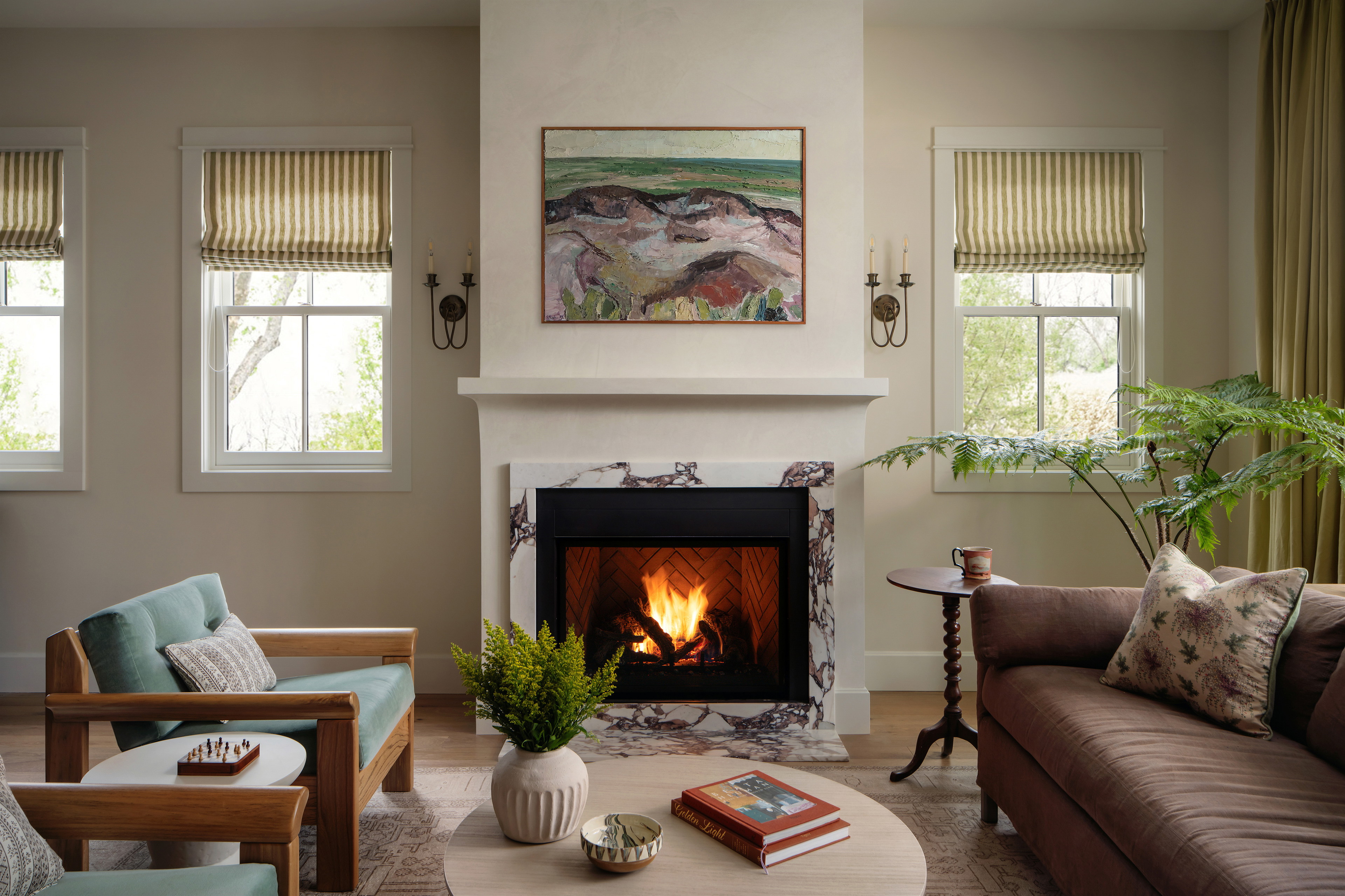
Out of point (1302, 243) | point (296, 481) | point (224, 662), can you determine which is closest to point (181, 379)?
point (296, 481)

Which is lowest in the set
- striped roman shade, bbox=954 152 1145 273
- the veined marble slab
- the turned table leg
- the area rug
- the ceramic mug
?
the area rug

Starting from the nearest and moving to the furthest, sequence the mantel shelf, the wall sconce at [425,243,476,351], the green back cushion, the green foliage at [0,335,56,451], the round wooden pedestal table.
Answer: the green back cushion < the round wooden pedestal table < the mantel shelf < the wall sconce at [425,243,476,351] < the green foliage at [0,335,56,451]

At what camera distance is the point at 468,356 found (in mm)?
3455

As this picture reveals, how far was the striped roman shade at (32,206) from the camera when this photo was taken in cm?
346

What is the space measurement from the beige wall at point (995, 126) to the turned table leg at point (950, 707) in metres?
0.82

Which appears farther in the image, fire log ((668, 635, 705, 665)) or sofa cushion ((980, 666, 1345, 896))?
fire log ((668, 635, 705, 665))

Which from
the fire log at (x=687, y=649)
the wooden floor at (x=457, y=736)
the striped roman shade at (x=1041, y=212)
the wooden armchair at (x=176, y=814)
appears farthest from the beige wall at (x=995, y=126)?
the wooden armchair at (x=176, y=814)

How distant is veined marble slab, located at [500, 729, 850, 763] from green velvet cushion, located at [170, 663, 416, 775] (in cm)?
51

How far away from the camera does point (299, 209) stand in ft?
11.3

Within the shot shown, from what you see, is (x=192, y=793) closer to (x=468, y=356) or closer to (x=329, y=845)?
(x=329, y=845)

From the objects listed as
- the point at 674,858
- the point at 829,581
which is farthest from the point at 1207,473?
the point at 674,858

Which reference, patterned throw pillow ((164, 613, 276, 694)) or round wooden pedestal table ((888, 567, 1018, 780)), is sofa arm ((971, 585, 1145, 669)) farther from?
patterned throw pillow ((164, 613, 276, 694))

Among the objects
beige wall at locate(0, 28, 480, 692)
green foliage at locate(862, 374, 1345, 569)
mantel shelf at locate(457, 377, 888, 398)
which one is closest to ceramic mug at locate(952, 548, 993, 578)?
green foliage at locate(862, 374, 1345, 569)

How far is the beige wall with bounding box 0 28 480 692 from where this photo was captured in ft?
11.3
